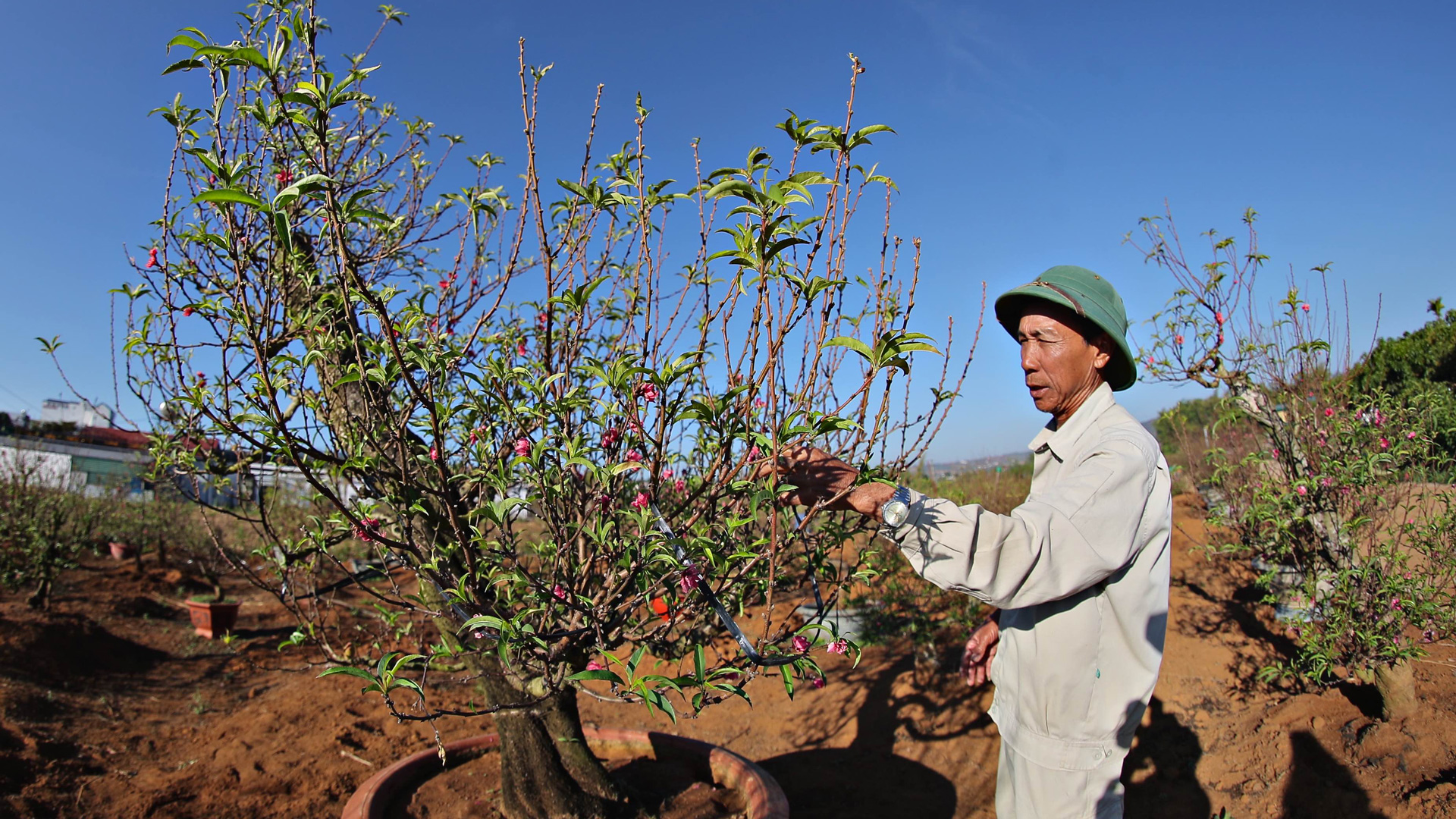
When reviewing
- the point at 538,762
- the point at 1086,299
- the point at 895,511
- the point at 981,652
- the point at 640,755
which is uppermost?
the point at 1086,299

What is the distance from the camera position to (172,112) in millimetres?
1841

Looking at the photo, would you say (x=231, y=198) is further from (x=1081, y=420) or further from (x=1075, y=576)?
(x=1081, y=420)

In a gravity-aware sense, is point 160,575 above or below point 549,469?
below

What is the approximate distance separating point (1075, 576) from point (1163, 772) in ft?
12.6

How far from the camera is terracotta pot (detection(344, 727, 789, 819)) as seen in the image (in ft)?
7.95

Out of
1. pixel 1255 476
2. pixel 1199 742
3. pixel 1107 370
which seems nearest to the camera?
pixel 1107 370

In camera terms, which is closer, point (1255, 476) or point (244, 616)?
A: point (1255, 476)

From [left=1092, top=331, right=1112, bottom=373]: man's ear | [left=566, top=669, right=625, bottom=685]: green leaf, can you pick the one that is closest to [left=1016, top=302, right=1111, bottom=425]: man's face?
[left=1092, top=331, right=1112, bottom=373]: man's ear

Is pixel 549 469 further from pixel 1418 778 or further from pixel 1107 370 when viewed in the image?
pixel 1418 778

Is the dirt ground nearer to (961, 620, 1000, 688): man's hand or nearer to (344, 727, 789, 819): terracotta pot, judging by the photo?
(344, 727, 789, 819): terracotta pot

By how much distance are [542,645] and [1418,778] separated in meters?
4.40

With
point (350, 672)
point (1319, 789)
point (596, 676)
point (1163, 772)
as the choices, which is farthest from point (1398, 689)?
point (350, 672)

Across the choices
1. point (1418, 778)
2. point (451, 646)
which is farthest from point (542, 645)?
point (1418, 778)

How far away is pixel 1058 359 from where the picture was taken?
5.82 feet
